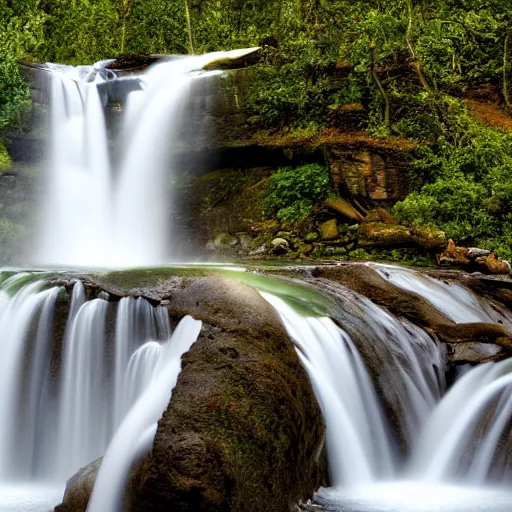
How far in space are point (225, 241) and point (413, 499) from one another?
1122 cm

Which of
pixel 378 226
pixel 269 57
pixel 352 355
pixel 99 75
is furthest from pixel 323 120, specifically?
pixel 352 355

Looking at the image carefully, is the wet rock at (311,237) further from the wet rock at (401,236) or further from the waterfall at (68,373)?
the waterfall at (68,373)

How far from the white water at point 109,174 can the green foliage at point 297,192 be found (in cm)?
262

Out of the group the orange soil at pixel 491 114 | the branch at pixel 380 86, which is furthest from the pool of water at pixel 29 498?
the orange soil at pixel 491 114

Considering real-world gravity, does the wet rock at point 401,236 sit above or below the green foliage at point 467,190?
below

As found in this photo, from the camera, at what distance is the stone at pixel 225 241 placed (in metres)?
15.9

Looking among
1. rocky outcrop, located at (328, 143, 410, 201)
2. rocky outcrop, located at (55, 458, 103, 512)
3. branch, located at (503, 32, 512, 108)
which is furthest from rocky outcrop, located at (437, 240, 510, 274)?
rocky outcrop, located at (55, 458, 103, 512)

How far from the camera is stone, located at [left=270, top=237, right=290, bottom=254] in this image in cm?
1491

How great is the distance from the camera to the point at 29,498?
5.35 m

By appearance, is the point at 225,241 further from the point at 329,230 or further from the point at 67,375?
the point at 67,375

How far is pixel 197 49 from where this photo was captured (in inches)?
1032

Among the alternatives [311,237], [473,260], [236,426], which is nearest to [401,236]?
[473,260]

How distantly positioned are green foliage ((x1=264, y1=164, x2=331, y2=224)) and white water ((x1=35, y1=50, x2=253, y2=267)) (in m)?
2.62

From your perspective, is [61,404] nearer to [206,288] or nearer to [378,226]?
[206,288]
